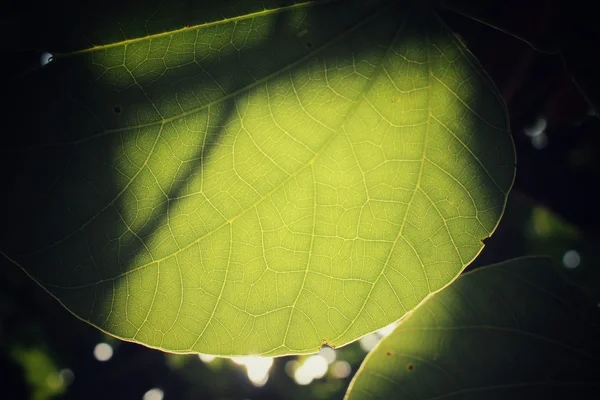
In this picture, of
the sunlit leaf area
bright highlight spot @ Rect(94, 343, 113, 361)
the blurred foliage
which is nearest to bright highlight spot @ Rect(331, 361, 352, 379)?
the blurred foliage

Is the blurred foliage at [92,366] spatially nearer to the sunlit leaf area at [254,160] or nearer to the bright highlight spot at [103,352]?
the bright highlight spot at [103,352]

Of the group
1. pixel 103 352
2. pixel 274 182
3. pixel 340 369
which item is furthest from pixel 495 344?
pixel 103 352

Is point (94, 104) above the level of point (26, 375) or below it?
below

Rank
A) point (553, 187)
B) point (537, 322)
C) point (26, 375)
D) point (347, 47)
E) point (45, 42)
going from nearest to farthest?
1. point (45, 42)
2. point (347, 47)
3. point (537, 322)
4. point (553, 187)
5. point (26, 375)

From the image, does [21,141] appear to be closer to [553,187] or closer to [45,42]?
[45,42]

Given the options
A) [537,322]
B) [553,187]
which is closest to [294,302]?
[537,322]

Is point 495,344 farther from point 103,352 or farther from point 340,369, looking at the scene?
point 103,352

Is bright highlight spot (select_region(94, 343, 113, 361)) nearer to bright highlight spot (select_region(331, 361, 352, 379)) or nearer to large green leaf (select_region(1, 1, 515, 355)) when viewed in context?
bright highlight spot (select_region(331, 361, 352, 379))
